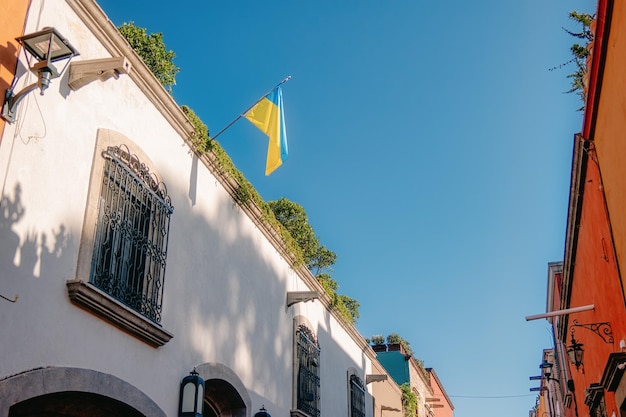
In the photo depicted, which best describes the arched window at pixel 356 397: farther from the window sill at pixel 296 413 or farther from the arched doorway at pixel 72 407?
the arched doorway at pixel 72 407

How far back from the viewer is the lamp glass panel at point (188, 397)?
781 cm

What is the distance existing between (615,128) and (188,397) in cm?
567

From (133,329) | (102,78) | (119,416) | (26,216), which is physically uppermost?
(102,78)

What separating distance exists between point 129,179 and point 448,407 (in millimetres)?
37324

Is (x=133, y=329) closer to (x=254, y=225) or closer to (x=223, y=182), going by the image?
(x=223, y=182)

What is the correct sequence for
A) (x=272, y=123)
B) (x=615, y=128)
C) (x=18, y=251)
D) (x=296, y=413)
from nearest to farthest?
(x=18, y=251)
(x=615, y=128)
(x=272, y=123)
(x=296, y=413)

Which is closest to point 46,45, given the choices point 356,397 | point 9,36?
point 9,36

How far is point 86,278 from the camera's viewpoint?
631 cm

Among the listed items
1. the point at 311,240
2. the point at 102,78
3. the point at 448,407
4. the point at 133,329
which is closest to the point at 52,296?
the point at 133,329

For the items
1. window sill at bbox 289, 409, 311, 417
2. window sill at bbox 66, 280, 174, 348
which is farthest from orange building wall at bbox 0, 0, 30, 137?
window sill at bbox 289, 409, 311, 417

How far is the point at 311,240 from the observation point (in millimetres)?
22781

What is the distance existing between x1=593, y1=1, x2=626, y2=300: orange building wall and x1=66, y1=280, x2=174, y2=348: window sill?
5.21 metres

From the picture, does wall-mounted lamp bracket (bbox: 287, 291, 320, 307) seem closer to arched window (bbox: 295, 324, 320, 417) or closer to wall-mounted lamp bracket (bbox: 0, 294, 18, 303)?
arched window (bbox: 295, 324, 320, 417)

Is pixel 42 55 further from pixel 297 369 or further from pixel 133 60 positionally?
pixel 297 369
